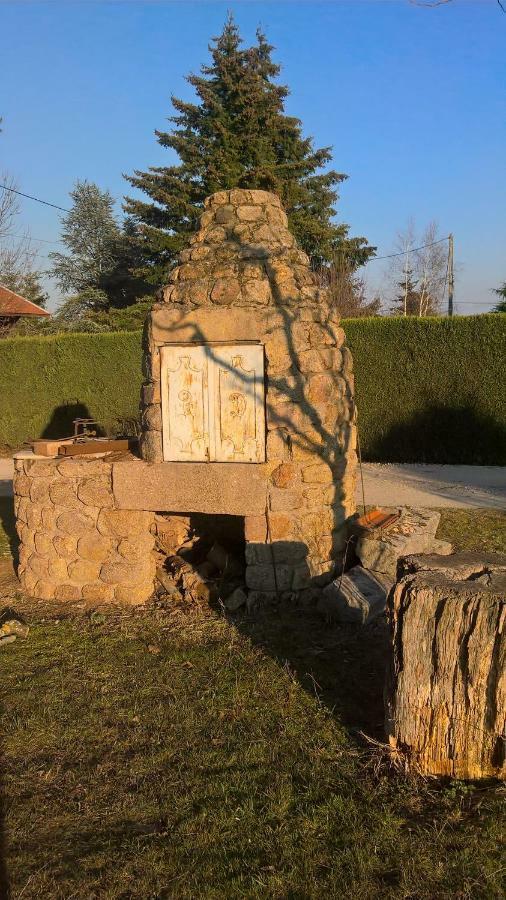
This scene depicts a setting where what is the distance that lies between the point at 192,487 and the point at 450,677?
9.60 feet

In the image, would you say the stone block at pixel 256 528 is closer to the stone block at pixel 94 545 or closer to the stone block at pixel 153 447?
the stone block at pixel 153 447

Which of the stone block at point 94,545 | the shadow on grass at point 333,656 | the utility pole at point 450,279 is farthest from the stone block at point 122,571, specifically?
the utility pole at point 450,279

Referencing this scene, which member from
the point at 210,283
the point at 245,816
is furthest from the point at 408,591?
the point at 210,283

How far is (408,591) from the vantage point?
9.80 feet

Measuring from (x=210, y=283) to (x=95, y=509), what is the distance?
213 cm

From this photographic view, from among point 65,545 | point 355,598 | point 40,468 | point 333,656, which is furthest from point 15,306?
point 333,656

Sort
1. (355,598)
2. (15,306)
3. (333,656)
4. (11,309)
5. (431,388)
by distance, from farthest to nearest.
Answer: (15,306)
(11,309)
(431,388)
(355,598)
(333,656)

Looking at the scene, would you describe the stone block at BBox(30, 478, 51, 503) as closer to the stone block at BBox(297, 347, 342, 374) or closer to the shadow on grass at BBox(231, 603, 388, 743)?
the shadow on grass at BBox(231, 603, 388, 743)

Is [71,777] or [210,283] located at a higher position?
[210,283]

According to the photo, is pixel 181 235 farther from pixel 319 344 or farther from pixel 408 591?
pixel 408 591

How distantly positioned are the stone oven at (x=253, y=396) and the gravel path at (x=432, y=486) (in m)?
3.84

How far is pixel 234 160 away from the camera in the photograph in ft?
68.6

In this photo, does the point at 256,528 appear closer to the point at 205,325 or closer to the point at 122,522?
the point at 122,522

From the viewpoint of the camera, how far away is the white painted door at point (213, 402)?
5.28 meters
